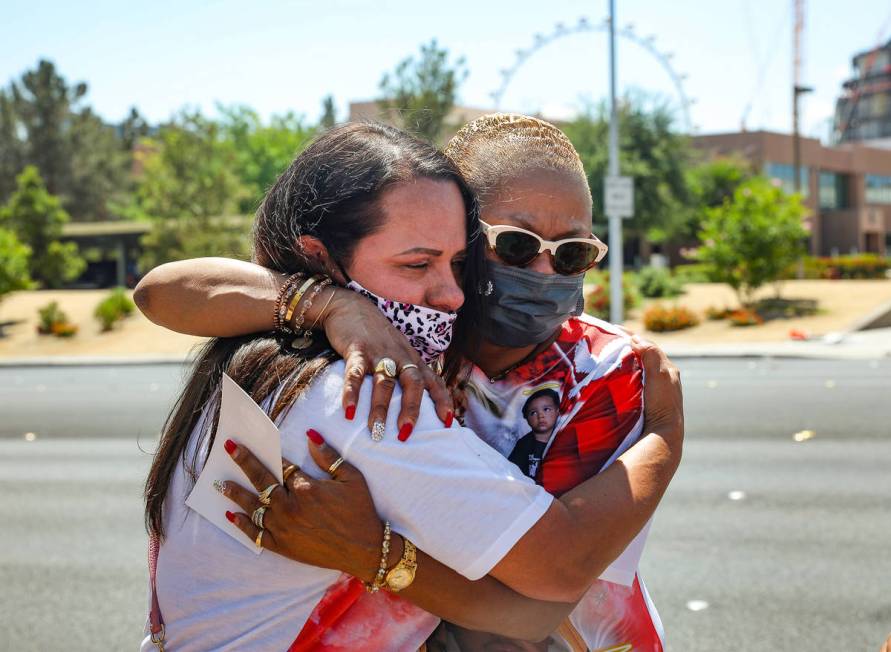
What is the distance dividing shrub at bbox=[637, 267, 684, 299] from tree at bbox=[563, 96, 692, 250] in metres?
9.92

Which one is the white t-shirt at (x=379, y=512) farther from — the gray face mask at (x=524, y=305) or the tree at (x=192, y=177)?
the tree at (x=192, y=177)

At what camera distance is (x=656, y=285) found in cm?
2717

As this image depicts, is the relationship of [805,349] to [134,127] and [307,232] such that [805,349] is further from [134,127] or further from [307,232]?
[134,127]

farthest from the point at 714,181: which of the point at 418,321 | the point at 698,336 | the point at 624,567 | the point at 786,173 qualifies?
the point at 418,321

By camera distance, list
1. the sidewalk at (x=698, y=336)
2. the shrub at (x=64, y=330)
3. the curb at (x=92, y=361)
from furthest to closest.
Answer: the shrub at (x=64, y=330), the curb at (x=92, y=361), the sidewalk at (x=698, y=336)

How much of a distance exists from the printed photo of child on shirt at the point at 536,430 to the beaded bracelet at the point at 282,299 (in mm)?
483

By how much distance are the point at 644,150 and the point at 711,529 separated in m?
34.2

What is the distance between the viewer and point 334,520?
1.47 m

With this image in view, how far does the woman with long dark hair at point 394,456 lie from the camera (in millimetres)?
1455

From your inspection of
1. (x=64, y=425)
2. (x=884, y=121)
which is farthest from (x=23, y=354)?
(x=884, y=121)

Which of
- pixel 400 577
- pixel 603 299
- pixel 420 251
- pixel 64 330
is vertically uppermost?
pixel 420 251

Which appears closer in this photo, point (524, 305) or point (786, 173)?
point (524, 305)

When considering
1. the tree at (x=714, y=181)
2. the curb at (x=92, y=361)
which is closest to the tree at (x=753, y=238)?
the curb at (x=92, y=361)

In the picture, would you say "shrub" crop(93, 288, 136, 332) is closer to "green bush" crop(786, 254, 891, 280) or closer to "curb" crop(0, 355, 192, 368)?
"curb" crop(0, 355, 192, 368)
